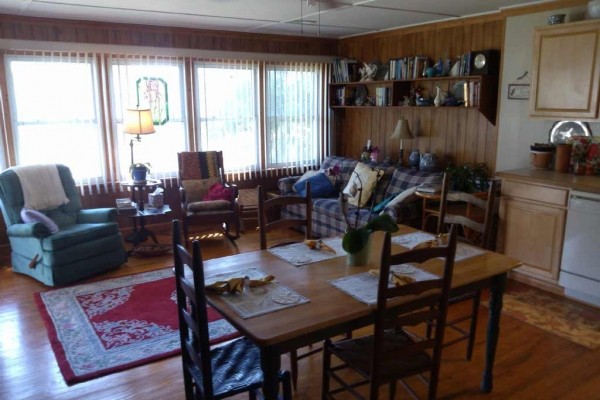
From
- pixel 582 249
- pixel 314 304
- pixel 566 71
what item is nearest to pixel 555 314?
pixel 582 249

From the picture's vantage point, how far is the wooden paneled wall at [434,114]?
4676 mm

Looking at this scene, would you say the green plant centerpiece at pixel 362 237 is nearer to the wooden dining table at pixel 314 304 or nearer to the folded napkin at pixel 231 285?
the wooden dining table at pixel 314 304

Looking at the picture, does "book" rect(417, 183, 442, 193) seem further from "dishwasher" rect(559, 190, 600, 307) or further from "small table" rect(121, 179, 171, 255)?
"small table" rect(121, 179, 171, 255)

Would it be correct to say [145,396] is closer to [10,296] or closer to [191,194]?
[10,296]

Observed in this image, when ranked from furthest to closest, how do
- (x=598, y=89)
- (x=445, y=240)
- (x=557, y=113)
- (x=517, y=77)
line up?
(x=517, y=77) < (x=557, y=113) < (x=598, y=89) < (x=445, y=240)

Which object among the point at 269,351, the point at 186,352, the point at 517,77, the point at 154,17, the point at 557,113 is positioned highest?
the point at 154,17

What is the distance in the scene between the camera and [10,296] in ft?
12.6

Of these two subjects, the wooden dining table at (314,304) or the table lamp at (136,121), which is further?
the table lamp at (136,121)

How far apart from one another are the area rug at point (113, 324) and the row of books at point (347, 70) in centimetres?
342

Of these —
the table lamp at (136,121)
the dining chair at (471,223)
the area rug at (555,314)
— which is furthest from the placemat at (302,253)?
the table lamp at (136,121)

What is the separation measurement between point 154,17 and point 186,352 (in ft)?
12.6

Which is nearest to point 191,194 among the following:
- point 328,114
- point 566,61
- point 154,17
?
point 154,17

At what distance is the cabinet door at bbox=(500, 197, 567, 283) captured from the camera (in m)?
3.71

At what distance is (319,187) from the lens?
5.48 m
